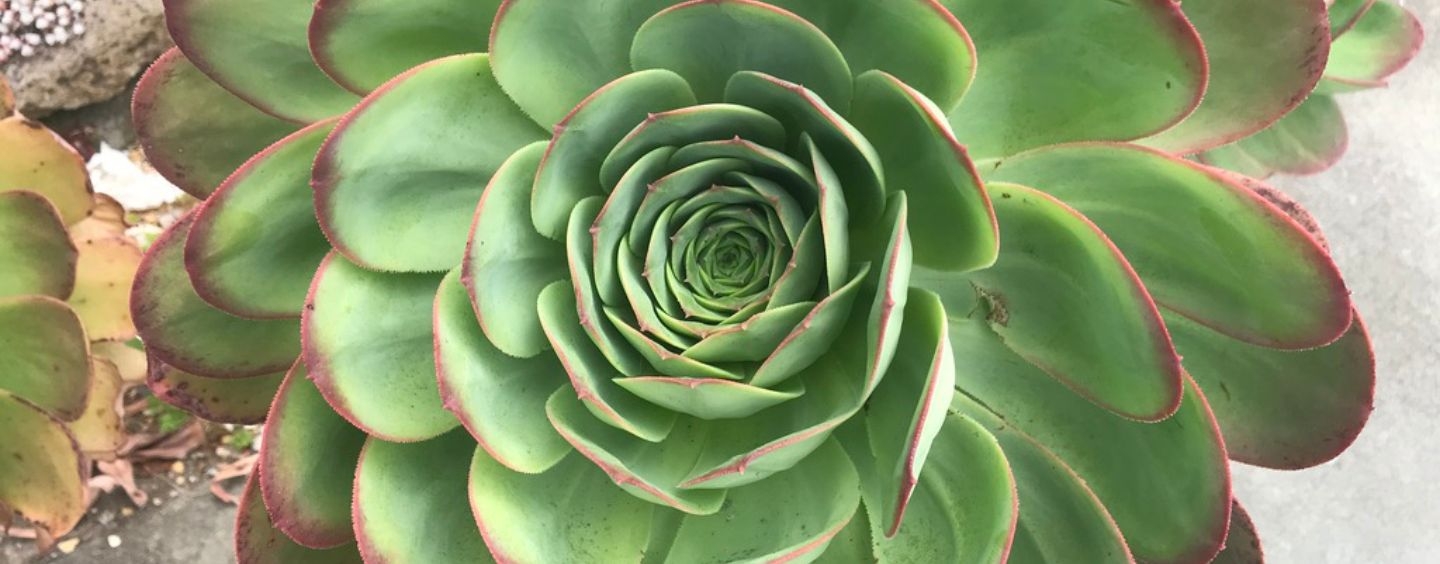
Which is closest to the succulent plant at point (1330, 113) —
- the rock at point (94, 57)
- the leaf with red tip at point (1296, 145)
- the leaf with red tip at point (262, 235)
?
the leaf with red tip at point (1296, 145)

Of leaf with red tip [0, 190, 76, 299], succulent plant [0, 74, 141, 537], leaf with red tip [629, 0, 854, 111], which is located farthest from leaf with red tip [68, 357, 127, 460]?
leaf with red tip [629, 0, 854, 111]

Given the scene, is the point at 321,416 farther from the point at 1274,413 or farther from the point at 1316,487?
Result: the point at 1316,487

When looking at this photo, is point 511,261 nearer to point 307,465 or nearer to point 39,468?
point 307,465

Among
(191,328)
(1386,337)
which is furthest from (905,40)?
(1386,337)

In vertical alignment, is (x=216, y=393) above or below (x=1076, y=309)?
below

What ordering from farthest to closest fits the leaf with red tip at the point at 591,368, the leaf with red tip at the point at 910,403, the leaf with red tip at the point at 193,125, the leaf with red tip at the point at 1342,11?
1. the leaf with red tip at the point at 1342,11
2. the leaf with red tip at the point at 193,125
3. the leaf with red tip at the point at 591,368
4. the leaf with red tip at the point at 910,403

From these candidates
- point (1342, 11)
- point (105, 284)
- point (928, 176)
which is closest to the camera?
point (928, 176)

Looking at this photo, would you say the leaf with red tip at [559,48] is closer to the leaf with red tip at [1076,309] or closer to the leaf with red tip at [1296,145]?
the leaf with red tip at [1076,309]
